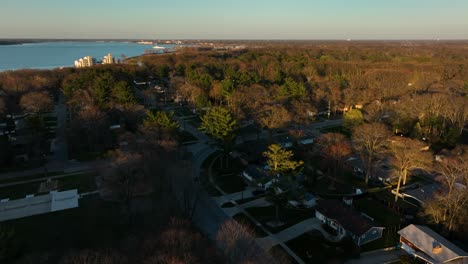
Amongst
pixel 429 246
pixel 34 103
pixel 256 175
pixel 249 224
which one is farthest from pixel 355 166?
pixel 34 103

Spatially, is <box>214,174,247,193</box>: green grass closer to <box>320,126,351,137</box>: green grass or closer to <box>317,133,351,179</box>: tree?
<box>317,133,351,179</box>: tree

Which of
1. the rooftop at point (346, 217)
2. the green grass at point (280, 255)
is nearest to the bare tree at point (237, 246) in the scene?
the green grass at point (280, 255)

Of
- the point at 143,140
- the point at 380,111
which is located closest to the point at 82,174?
the point at 143,140

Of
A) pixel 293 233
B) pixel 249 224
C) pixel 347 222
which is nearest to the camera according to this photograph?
pixel 347 222

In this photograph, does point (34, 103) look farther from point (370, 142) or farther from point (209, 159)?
point (370, 142)

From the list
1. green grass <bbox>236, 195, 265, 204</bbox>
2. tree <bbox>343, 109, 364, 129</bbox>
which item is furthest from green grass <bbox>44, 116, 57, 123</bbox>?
tree <bbox>343, 109, 364, 129</bbox>
